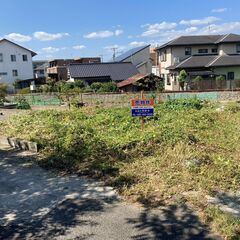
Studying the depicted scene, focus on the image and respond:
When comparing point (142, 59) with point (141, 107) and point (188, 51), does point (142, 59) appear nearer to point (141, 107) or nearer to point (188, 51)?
point (188, 51)

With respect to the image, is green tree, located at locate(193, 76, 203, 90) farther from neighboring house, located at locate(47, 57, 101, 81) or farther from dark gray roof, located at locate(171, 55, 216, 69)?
neighboring house, located at locate(47, 57, 101, 81)

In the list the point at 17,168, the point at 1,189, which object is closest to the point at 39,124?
the point at 17,168

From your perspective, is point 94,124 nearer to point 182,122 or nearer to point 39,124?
point 39,124

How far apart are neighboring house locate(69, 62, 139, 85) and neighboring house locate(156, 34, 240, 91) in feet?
14.6

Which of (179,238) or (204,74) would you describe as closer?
(179,238)

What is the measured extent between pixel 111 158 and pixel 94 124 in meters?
3.31

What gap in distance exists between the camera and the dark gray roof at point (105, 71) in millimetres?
40000

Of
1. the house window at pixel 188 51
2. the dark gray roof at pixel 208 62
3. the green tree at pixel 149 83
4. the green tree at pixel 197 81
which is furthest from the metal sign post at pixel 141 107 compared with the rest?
the house window at pixel 188 51

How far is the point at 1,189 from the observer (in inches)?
231

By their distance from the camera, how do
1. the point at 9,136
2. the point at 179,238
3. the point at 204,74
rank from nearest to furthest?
the point at 179,238, the point at 9,136, the point at 204,74

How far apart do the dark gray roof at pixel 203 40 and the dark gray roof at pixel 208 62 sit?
2088mm

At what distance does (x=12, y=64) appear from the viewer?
156ft

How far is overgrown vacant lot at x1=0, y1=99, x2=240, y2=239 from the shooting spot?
209 inches

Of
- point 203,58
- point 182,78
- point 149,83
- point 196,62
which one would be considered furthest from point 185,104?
point 203,58
